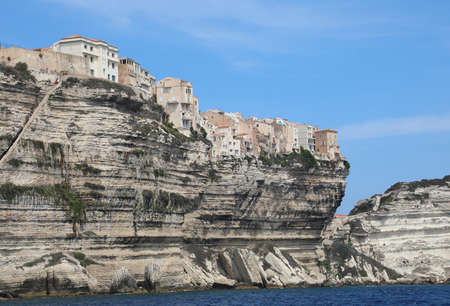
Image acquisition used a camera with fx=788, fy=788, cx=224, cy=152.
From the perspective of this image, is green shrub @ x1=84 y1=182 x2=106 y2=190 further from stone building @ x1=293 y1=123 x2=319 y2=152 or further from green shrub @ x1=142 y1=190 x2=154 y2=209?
stone building @ x1=293 y1=123 x2=319 y2=152

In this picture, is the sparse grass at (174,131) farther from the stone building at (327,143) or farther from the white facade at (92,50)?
the stone building at (327,143)

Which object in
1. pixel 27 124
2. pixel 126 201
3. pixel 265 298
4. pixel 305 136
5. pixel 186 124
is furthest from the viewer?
pixel 305 136

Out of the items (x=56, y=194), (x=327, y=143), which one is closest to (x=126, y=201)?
(x=56, y=194)

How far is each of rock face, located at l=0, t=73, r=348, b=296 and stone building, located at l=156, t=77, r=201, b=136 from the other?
3.37 metres

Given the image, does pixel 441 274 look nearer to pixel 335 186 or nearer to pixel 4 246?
pixel 335 186

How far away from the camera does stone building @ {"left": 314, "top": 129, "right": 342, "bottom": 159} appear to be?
89.8 meters

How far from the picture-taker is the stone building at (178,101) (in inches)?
2844

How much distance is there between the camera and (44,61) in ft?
197

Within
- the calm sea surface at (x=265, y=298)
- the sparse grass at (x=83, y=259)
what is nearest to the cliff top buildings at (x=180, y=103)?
the sparse grass at (x=83, y=259)

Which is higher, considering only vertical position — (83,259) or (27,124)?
(27,124)

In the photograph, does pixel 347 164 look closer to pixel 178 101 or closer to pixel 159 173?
pixel 178 101

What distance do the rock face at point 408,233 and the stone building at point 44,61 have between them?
37060mm

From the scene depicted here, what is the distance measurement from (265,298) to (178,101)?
23086mm

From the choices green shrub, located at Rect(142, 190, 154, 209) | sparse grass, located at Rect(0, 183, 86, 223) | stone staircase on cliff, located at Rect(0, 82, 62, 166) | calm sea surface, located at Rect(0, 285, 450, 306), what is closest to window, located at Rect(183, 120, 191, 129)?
green shrub, located at Rect(142, 190, 154, 209)
